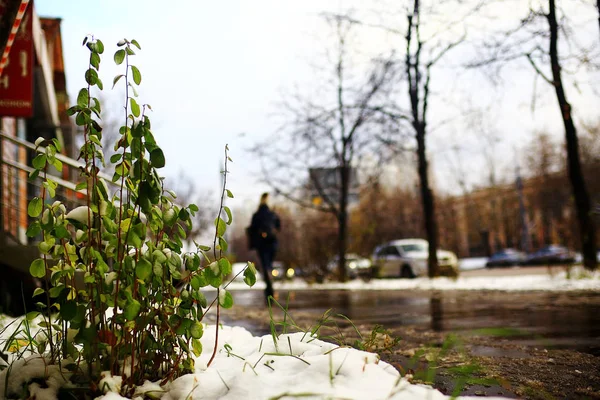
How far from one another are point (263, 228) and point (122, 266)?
329 inches

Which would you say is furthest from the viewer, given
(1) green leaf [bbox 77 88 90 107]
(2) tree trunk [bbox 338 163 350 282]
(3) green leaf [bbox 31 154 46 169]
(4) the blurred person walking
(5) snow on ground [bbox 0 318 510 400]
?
(2) tree trunk [bbox 338 163 350 282]

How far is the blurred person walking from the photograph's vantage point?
10.9m

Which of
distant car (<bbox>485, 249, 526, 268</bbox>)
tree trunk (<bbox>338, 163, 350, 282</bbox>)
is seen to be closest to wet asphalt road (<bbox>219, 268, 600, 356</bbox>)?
tree trunk (<bbox>338, 163, 350, 282</bbox>)

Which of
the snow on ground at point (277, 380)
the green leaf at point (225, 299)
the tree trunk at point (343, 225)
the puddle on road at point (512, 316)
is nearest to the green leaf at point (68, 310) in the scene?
the snow on ground at point (277, 380)

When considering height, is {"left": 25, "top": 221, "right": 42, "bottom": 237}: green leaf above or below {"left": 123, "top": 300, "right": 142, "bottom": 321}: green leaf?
above

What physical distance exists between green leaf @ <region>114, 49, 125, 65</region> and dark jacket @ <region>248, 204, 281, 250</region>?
8.41 meters

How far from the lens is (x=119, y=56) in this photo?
2.55 metres

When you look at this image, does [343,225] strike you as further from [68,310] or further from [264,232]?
[68,310]

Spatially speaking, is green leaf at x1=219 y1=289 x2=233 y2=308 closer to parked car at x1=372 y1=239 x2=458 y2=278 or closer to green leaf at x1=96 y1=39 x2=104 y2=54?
green leaf at x1=96 y1=39 x2=104 y2=54

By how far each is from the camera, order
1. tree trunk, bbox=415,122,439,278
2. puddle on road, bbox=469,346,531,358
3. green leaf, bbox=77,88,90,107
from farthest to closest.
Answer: tree trunk, bbox=415,122,439,278
puddle on road, bbox=469,346,531,358
green leaf, bbox=77,88,90,107

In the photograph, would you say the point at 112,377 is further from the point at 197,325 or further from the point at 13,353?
the point at 13,353

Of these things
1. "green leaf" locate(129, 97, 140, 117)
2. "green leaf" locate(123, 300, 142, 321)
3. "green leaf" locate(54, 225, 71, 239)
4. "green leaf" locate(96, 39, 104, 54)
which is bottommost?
"green leaf" locate(123, 300, 142, 321)

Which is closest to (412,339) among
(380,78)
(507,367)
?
(507,367)

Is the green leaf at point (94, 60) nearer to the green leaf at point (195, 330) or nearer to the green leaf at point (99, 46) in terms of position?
the green leaf at point (99, 46)
